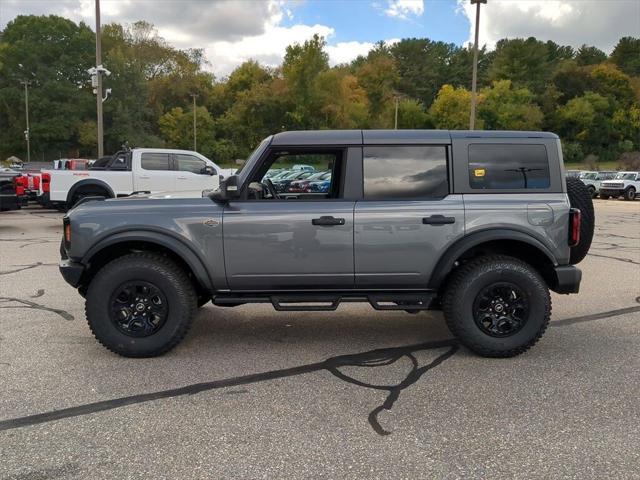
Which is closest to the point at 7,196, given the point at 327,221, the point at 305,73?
the point at 327,221

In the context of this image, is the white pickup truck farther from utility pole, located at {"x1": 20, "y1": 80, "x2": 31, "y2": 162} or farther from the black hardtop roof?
utility pole, located at {"x1": 20, "y1": 80, "x2": 31, "y2": 162}

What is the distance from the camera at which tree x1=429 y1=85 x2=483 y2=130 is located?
243ft

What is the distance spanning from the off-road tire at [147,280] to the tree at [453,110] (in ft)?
235

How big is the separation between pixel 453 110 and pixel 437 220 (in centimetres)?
7693

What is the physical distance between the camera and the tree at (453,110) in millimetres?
74000

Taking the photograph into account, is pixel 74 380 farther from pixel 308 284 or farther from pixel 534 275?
pixel 534 275

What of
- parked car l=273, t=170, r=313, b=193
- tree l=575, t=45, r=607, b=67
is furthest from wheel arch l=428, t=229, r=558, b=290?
tree l=575, t=45, r=607, b=67

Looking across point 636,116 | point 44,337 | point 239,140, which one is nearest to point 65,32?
point 239,140

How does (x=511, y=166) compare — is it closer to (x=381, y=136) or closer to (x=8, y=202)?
(x=381, y=136)

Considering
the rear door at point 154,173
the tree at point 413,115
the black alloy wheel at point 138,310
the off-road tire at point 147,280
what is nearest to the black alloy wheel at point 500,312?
the off-road tire at point 147,280

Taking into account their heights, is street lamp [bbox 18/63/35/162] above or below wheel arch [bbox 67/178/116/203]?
above

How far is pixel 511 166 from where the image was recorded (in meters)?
4.54

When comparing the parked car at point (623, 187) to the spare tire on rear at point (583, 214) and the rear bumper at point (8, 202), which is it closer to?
the spare tire on rear at point (583, 214)

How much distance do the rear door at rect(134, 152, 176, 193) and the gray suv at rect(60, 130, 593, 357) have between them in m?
9.31
